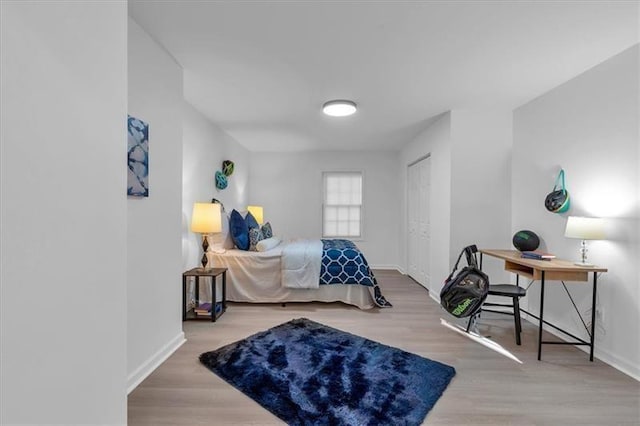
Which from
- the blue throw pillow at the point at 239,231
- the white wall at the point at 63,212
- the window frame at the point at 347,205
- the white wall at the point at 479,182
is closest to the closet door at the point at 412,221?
the window frame at the point at 347,205

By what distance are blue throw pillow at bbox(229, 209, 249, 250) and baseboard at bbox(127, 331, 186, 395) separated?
5.07ft

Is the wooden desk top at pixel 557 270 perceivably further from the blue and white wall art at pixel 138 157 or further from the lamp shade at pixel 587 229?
the blue and white wall art at pixel 138 157

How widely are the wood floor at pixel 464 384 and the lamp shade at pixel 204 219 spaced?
1016 mm

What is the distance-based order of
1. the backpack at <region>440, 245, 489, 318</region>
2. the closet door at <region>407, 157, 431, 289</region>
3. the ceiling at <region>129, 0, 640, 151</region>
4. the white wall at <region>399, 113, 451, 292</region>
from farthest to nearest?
1. the closet door at <region>407, 157, 431, 289</region>
2. the white wall at <region>399, 113, 451, 292</region>
3. the backpack at <region>440, 245, 489, 318</region>
4. the ceiling at <region>129, 0, 640, 151</region>

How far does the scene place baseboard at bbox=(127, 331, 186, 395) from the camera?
202 cm

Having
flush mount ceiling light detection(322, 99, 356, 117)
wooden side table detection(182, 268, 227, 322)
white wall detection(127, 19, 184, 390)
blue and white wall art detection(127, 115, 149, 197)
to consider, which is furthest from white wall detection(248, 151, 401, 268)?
blue and white wall art detection(127, 115, 149, 197)

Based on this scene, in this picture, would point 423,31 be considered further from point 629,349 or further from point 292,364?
point 629,349

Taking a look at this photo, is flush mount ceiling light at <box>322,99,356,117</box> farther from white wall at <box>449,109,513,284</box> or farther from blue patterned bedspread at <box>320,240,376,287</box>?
blue patterned bedspread at <box>320,240,376,287</box>

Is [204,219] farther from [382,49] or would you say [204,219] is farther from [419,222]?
[419,222]

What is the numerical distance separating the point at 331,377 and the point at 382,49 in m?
2.51

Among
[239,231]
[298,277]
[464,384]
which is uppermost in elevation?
[239,231]

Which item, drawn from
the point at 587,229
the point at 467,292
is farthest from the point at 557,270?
the point at 467,292

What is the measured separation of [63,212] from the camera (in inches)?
31.0

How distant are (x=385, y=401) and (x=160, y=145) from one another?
2.49 meters
